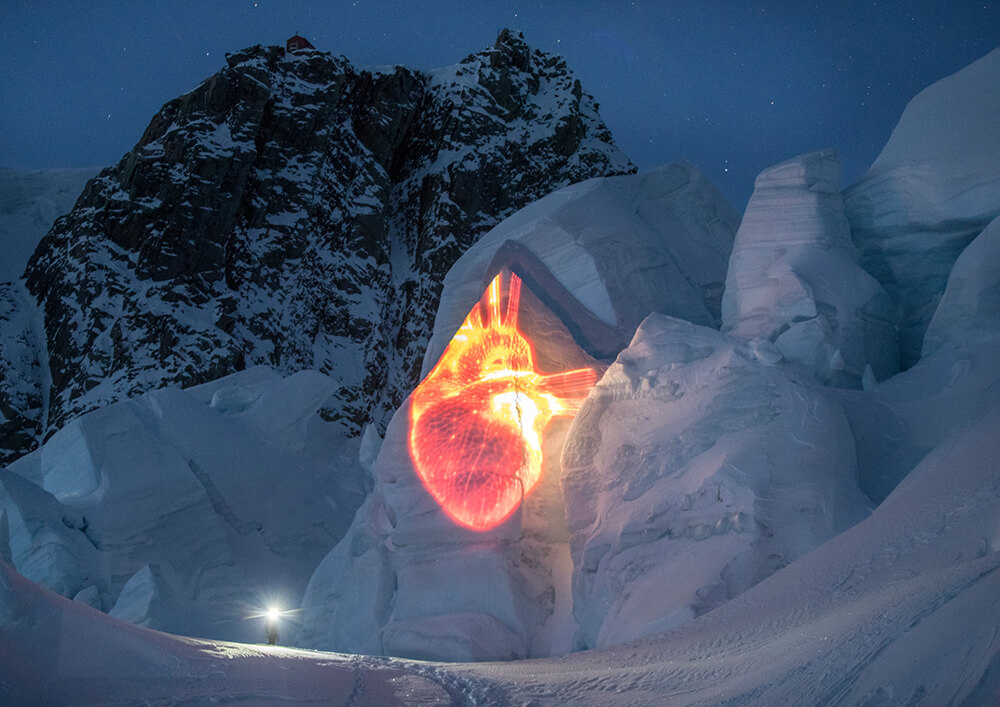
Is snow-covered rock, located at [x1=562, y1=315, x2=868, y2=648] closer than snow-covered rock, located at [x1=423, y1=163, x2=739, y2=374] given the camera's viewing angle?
Yes

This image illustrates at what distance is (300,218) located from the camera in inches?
1308

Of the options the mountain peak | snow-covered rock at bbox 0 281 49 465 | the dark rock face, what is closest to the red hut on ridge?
the dark rock face

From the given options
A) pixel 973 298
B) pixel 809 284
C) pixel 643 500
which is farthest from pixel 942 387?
pixel 643 500

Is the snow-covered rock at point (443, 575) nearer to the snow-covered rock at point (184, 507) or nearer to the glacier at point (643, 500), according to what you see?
the glacier at point (643, 500)

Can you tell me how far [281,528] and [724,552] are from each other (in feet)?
27.0

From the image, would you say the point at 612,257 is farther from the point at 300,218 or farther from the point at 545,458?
the point at 300,218

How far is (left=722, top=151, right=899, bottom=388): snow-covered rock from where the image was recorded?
9688mm

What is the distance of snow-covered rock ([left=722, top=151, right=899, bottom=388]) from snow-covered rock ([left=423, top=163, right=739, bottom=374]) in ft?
4.06

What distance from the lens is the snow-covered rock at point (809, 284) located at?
969cm

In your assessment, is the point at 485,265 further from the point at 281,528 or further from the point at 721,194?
the point at 281,528

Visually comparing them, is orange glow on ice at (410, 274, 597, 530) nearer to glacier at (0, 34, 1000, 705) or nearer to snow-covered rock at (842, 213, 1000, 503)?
glacier at (0, 34, 1000, 705)

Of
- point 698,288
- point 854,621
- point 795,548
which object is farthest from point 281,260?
point 854,621

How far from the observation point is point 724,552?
7.35 meters

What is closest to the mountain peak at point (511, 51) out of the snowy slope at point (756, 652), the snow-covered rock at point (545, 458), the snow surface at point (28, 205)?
the snow surface at point (28, 205)
